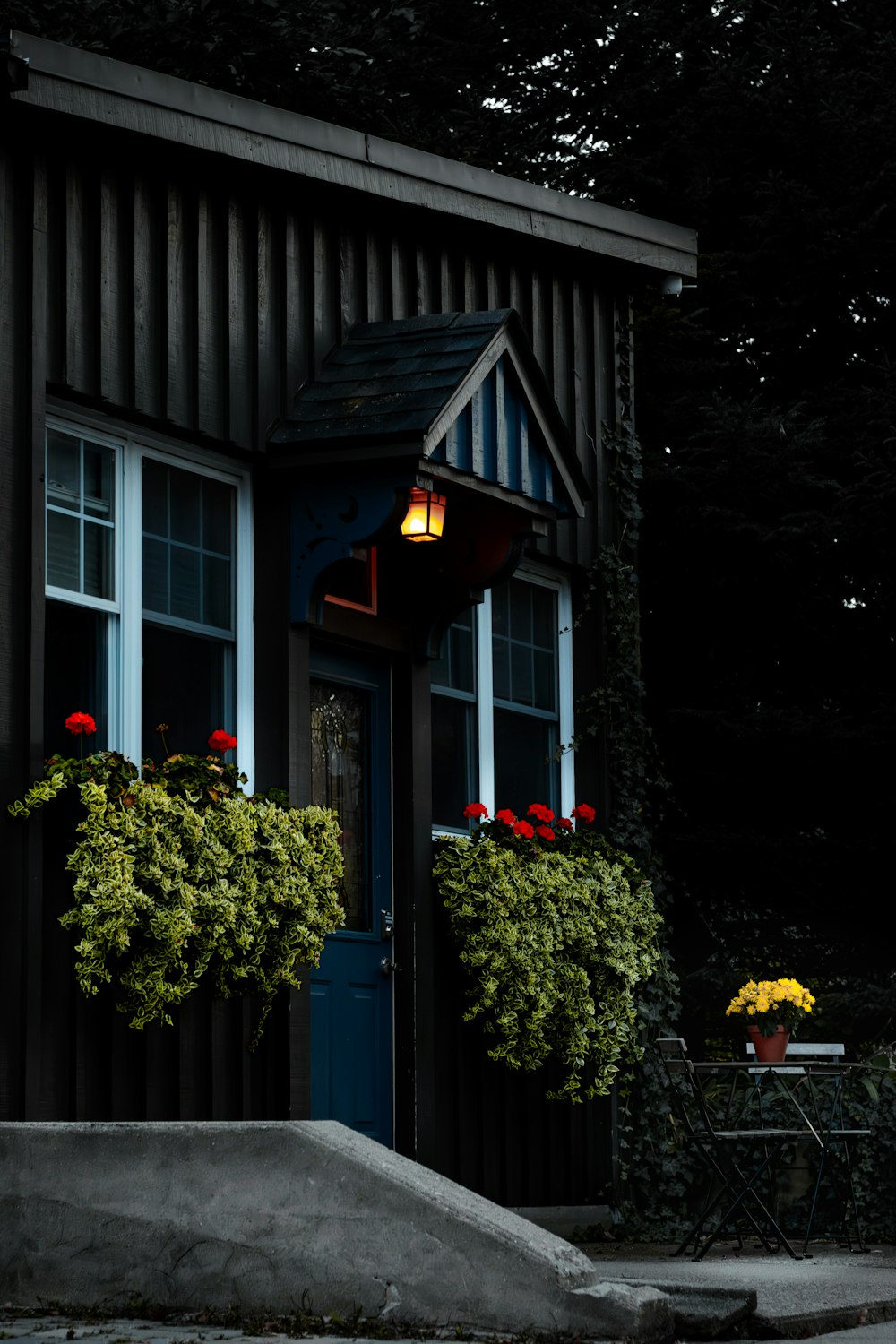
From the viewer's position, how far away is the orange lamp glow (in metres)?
9.23

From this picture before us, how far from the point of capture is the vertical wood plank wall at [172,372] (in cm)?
Answer: 770

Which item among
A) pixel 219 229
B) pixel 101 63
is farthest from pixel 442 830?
pixel 101 63

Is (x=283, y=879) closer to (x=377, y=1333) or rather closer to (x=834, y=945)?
(x=377, y=1333)

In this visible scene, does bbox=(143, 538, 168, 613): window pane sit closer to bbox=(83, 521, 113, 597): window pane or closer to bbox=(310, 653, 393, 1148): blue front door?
bbox=(83, 521, 113, 597): window pane

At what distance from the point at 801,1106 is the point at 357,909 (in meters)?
2.88

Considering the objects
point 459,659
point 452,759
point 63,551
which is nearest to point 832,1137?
point 452,759

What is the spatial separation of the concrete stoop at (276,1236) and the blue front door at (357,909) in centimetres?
294

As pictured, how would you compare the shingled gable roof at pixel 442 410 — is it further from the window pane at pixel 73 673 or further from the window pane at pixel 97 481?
the window pane at pixel 73 673

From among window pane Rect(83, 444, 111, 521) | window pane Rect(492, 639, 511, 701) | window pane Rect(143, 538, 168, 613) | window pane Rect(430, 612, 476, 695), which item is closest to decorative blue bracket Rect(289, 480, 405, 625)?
window pane Rect(143, 538, 168, 613)

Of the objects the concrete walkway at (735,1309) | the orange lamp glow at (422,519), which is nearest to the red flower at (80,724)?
the orange lamp glow at (422,519)

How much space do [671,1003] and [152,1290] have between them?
18.8ft

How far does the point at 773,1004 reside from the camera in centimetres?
1072

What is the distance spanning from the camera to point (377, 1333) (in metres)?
5.79

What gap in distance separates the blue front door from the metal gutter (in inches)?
92.8
